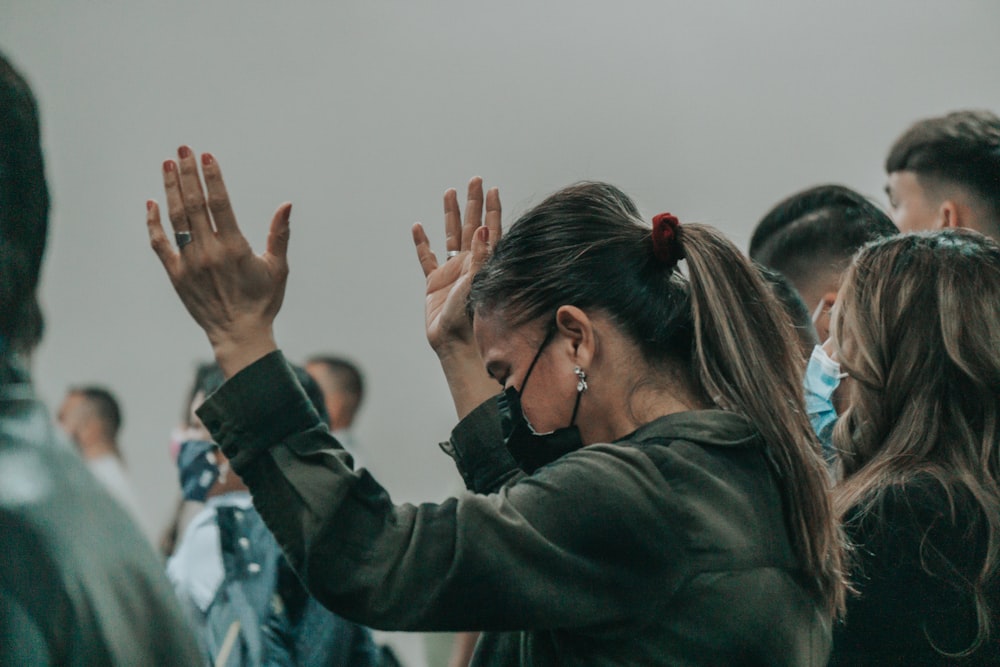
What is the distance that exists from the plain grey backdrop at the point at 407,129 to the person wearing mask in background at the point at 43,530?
1132 millimetres

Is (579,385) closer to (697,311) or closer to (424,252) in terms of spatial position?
(697,311)

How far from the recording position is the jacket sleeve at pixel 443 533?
0.90m

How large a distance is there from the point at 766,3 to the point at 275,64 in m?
1.44

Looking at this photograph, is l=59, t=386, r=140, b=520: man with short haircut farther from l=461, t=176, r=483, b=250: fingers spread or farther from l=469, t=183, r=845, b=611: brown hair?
l=469, t=183, r=845, b=611: brown hair

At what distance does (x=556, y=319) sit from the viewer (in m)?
1.07

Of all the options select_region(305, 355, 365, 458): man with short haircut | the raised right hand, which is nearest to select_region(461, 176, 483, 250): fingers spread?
the raised right hand

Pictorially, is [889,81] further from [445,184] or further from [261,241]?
[261,241]

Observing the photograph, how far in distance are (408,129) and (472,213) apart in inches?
64.4

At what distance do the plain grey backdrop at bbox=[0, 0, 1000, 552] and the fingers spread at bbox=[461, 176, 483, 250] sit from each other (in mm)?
969

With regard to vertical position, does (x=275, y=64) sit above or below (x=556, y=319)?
above

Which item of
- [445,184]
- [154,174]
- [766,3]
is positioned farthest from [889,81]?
[154,174]

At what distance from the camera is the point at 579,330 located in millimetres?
1069

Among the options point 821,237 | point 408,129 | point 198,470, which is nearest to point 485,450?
point 198,470

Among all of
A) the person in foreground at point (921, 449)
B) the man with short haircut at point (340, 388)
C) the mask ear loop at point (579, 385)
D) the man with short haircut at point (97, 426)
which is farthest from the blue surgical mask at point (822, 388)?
the man with short haircut at point (340, 388)
